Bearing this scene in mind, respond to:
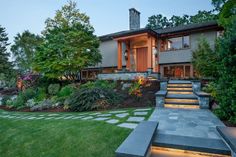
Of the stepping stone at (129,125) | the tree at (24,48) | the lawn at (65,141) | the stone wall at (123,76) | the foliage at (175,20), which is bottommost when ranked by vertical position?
the lawn at (65,141)

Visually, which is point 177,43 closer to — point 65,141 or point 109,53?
point 109,53

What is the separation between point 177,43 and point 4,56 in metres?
25.3

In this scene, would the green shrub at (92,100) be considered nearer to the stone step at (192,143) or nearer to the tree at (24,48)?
the stone step at (192,143)

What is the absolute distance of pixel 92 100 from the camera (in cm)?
676

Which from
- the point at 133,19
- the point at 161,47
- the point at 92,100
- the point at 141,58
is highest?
the point at 133,19

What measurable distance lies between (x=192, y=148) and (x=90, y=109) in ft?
15.2

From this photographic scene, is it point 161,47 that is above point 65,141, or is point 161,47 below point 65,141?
above

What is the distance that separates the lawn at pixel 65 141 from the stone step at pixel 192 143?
0.74 m

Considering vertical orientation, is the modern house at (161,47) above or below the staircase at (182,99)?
above

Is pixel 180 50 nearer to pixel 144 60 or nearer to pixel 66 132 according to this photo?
pixel 144 60

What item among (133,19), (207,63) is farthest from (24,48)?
(207,63)

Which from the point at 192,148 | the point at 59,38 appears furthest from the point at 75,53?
Answer: the point at 192,148

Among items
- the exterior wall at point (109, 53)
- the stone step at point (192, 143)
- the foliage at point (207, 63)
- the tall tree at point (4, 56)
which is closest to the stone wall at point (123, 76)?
the foliage at point (207, 63)

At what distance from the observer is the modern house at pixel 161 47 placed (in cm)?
1111
